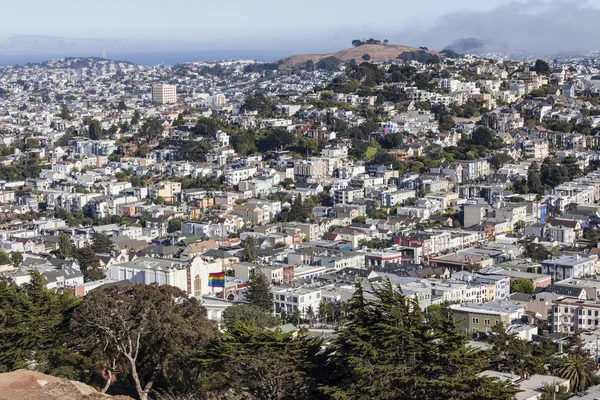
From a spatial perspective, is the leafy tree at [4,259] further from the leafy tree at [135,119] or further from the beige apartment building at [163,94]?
the beige apartment building at [163,94]

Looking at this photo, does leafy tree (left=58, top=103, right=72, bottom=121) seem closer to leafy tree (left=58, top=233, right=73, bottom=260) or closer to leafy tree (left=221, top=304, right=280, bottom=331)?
leafy tree (left=58, top=233, right=73, bottom=260)

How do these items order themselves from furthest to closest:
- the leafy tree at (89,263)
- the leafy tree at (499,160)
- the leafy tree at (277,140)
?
the leafy tree at (277,140) → the leafy tree at (499,160) → the leafy tree at (89,263)

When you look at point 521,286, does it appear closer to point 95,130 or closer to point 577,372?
point 577,372

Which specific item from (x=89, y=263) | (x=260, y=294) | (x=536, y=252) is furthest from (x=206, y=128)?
(x=260, y=294)

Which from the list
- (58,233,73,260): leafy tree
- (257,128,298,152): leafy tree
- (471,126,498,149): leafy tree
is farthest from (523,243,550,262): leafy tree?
(257,128,298,152): leafy tree

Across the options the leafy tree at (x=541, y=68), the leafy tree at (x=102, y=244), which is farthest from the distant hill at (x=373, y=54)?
the leafy tree at (x=102, y=244)
